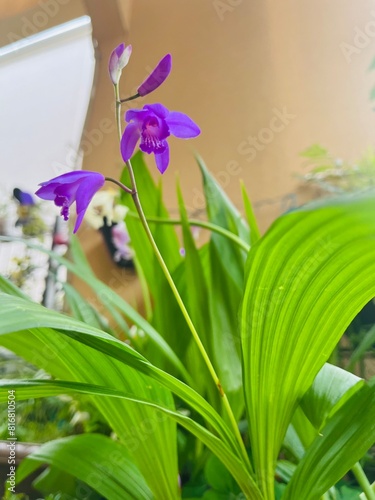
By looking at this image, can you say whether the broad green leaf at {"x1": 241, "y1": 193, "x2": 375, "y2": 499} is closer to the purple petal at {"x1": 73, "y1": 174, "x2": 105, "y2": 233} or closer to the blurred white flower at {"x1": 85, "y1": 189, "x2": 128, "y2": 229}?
the purple petal at {"x1": 73, "y1": 174, "x2": 105, "y2": 233}

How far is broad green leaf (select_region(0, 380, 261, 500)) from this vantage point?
32 centimetres

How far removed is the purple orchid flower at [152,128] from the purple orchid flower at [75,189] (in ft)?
0.12

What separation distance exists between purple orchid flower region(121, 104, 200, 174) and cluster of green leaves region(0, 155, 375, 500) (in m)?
0.14

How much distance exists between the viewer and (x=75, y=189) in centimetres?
40

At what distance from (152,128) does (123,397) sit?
0.23 m

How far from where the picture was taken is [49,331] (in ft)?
1.32

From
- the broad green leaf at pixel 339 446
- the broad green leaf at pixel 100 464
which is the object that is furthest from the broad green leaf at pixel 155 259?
the broad green leaf at pixel 339 446

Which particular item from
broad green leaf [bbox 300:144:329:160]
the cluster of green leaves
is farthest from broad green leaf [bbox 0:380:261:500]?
broad green leaf [bbox 300:144:329:160]

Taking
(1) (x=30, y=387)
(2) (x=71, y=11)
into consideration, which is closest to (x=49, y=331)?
(1) (x=30, y=387)

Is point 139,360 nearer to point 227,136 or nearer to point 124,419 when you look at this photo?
point 124,419

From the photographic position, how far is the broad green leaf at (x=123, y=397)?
1.05ft

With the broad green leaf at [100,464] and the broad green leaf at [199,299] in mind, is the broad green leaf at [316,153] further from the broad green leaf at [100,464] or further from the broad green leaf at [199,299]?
the broad green leaf at [100,464]

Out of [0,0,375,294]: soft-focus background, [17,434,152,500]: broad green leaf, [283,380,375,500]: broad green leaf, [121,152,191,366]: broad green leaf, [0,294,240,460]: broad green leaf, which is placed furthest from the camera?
[0,0,375,294]: soft-focus background

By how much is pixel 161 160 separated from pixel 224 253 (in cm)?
20
